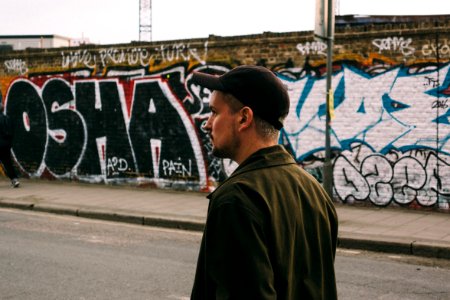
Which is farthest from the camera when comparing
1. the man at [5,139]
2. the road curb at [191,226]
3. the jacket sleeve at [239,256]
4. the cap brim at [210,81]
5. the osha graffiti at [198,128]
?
the man at [5,139]

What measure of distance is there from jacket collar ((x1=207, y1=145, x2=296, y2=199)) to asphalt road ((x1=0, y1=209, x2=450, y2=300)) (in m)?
4.59

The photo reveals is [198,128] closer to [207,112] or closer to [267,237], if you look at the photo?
[207,112]

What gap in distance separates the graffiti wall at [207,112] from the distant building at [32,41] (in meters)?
11.9

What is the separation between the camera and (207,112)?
14523 mm

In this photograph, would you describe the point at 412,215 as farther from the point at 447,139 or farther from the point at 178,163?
the point at 178,163

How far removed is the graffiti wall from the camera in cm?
1209

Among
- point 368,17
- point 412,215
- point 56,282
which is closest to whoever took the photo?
point 56,282

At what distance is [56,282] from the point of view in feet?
24.2

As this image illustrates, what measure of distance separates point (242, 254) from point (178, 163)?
13.0m

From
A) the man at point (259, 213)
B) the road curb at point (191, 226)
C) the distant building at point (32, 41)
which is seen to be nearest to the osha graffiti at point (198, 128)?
the road curb at point (191, 226)

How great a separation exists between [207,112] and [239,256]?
488 inches

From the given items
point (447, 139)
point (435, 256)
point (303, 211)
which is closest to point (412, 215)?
point (447, 139)

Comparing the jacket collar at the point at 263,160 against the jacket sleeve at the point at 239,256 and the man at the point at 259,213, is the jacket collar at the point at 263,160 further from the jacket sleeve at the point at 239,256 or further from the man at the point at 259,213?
the jacket sleeve at the point at 239,256

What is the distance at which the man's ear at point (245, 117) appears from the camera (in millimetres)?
2465
